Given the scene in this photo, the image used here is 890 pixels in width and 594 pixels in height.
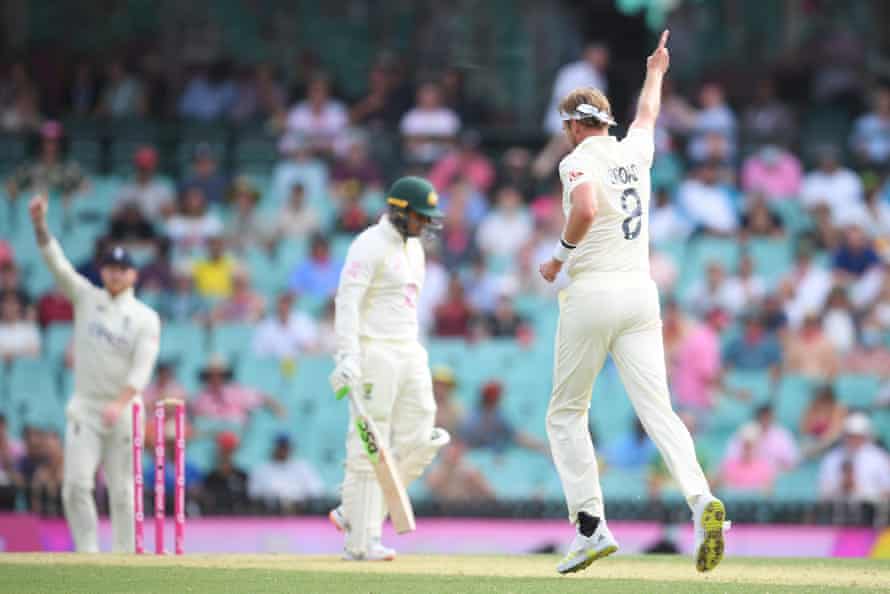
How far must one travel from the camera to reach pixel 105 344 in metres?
12.9

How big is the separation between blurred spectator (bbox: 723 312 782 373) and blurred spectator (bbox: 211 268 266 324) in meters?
4.23

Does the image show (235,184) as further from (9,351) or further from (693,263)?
(693,263)

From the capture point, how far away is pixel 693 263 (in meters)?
18.4

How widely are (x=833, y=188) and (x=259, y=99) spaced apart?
616cm

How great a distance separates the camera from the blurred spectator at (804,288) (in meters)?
17.6

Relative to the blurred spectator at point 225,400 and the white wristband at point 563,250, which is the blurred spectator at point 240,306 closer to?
the blurred spectator at point 225,400

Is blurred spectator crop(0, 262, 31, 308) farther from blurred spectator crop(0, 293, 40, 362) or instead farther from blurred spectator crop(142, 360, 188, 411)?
blurred spectator crop(142, 360, 188, 411)

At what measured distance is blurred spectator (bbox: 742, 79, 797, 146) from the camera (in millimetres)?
19406

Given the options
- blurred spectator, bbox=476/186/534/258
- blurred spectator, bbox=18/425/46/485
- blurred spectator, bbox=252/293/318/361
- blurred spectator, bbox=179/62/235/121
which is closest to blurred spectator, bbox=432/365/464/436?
blurred spectator, bbox=252/293/318/361

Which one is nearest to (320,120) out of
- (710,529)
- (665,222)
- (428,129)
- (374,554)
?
(428,129)

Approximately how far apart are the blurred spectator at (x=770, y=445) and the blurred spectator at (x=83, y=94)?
8873 mm

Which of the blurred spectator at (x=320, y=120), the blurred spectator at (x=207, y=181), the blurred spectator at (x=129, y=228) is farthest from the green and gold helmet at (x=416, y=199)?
the blurred spectator at (x=320, y=120)

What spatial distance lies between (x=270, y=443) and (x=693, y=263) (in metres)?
4.42

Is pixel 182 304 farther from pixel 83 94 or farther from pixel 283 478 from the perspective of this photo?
pixel 83 94
